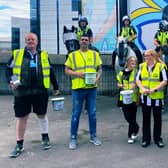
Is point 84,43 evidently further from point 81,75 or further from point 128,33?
point 128,33

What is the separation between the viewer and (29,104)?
7.25 m

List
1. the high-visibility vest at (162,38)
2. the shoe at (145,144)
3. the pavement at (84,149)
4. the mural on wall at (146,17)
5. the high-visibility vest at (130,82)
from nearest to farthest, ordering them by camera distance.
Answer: the pavement at (84,149)
the shoe at (145,144)
the high-visibility vest at (130,82)
the high-visibility vest at (162,38)
the mural on wall at (146,17)

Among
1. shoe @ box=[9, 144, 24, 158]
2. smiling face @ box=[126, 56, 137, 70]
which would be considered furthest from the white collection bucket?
shoe @ box=[9, 144, 24, 158]

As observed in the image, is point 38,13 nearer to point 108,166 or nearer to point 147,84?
point 147,84

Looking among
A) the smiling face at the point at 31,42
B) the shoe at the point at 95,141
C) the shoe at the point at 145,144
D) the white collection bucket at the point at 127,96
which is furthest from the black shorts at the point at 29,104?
the shoe at the point at 145,144

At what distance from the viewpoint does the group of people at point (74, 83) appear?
23.4 ft

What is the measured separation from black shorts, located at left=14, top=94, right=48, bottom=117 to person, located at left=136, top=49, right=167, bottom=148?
1.53 meters

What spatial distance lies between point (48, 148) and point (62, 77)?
5761 millimetres

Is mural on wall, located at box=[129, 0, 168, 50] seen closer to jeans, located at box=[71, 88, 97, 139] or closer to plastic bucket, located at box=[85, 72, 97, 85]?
jeans, located at box=[71, 88, 97, 139]

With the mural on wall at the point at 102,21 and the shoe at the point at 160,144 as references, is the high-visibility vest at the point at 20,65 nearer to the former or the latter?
the shoe at the point at 160,144

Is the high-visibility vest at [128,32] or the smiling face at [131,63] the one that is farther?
the high-visibility vest at [128,32]

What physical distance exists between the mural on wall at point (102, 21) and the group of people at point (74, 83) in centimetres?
573

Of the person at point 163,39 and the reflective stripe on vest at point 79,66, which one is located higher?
the person at point 163,39

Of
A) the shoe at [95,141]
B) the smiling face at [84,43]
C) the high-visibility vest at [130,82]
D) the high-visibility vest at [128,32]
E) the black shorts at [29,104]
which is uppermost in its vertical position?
the high-visibility vest at [128,32]
